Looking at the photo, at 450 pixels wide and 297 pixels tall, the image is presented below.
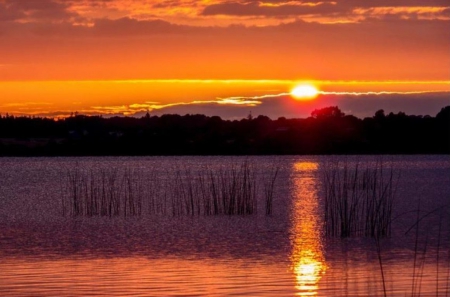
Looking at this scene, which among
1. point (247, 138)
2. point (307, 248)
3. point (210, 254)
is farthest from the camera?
point (247, 138)

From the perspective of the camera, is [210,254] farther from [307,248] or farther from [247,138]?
[247,138]

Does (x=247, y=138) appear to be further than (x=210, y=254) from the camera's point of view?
Yes

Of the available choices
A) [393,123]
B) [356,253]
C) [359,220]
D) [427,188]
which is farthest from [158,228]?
[393,123]

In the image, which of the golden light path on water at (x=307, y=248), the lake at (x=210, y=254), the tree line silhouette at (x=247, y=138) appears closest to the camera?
the lake at (x=210, y=254)

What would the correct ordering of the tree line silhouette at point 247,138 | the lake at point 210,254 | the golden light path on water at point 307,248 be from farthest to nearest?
the tree line silhouette at point 247,138, the golden light path on water at point 307,248, the lake at point 210,254

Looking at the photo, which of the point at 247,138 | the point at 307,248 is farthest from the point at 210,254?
the point at 247,138

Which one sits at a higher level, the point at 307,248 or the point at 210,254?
the point at 210,254

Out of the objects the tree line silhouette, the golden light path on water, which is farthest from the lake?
the tree line silhouette

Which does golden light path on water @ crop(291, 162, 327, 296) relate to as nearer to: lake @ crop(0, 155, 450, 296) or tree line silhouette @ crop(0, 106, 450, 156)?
lake @ crop(0, 155, 450, 296)

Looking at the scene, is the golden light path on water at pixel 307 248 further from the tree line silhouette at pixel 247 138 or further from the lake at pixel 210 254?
the tree line silhouette at pixel 247 138

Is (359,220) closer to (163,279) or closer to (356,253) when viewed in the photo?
(356,253)

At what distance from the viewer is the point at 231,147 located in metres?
82.4

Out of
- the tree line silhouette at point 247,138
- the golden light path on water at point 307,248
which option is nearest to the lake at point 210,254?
the golden light path on water at point 307,248

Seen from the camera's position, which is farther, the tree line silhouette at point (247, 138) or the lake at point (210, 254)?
the tree line silhouette at point (247, 138)
